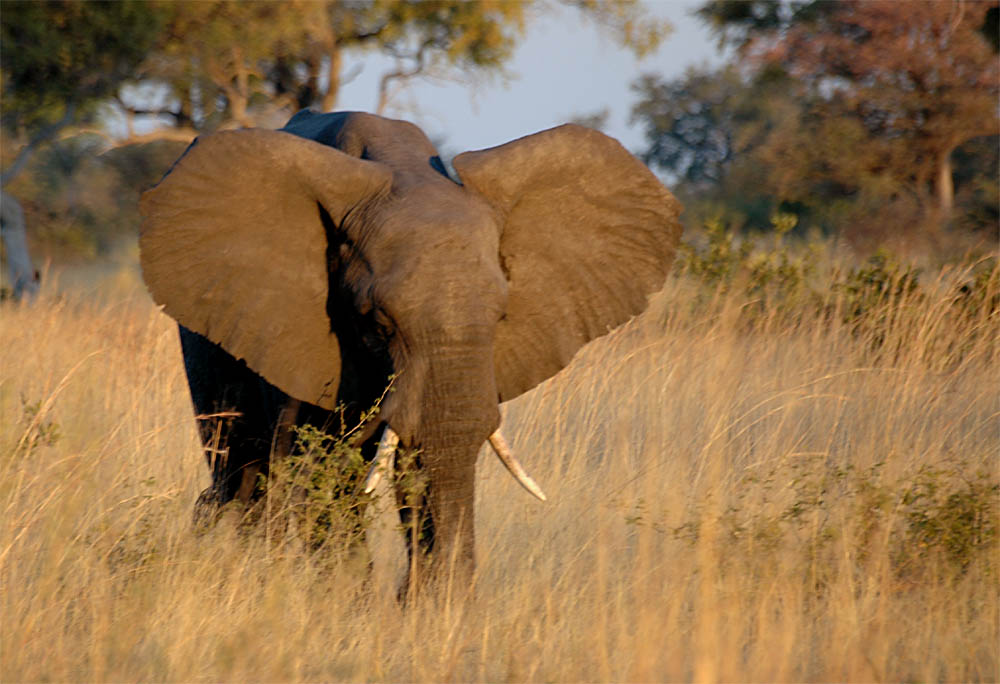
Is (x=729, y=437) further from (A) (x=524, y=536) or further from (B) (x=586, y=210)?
(B) (x=586, y=210)

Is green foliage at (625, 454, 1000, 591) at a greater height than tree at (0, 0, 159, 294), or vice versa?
tree at (0, 0, 159, 294)

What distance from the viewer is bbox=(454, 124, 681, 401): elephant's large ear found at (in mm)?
3971

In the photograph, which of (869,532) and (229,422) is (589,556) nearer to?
(869,532)

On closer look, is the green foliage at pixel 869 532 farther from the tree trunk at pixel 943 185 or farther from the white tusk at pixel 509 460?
the tree trunk at pixel 943 185

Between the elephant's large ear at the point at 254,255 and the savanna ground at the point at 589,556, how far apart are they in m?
0.62

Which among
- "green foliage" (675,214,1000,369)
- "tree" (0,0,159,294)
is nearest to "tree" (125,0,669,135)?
"tree" (0,0,159,294)

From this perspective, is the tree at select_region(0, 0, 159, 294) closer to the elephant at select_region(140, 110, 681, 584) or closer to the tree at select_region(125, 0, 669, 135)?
the tree at select_region(125, 0, 669, 135)

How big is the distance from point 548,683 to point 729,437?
2.93 metres

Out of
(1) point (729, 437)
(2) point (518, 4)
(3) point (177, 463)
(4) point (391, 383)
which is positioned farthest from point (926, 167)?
(4) point (391, 383)

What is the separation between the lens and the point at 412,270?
3.51 metres

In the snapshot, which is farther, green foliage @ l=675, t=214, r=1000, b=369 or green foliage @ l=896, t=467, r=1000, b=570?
green foliage @ l=675, t=214, r=1000, b=369

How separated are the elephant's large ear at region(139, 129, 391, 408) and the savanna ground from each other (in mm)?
620

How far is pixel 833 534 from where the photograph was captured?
4125 millimetres

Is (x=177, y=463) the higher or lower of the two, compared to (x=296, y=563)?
higher
